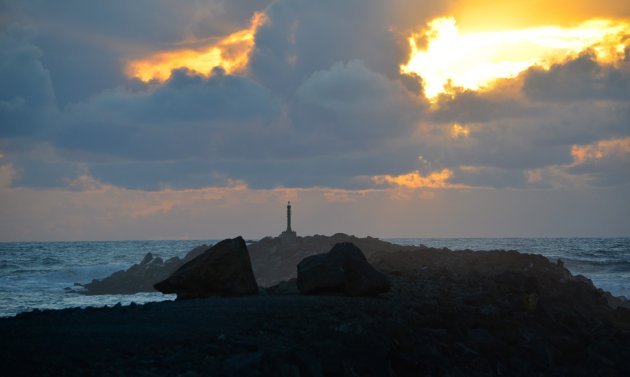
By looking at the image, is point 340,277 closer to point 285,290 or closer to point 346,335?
point 285,290

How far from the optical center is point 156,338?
13094 millimetres

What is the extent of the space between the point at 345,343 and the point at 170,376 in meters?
4.14

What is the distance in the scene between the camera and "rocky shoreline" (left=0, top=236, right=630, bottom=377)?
1194 centimetres

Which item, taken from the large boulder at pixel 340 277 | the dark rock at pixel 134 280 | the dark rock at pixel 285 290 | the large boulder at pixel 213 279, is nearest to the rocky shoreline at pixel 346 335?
the dark rock at pixel 285 290

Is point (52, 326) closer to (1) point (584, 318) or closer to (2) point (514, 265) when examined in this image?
(1) point (584, 318)

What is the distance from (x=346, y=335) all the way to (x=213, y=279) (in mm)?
6731

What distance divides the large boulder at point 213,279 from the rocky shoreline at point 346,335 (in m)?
1.24

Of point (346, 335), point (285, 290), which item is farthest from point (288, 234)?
point (346, 335)

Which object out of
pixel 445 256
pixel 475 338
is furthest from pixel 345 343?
pixel 445 256

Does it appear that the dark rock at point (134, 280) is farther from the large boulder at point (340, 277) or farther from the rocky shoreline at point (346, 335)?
the large boulder at point (340, 277)

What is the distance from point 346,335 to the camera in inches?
567

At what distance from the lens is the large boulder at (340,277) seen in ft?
64.2

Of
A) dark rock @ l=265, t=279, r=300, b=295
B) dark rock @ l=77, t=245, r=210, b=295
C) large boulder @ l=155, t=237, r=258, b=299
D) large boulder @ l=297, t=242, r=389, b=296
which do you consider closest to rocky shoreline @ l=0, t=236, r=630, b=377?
dark rock @ l=265, t=279, r=300, b=295

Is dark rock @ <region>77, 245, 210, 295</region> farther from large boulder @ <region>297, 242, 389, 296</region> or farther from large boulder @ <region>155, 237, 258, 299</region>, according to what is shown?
large boulder @ <region>297, 242, 389, 296</region>
